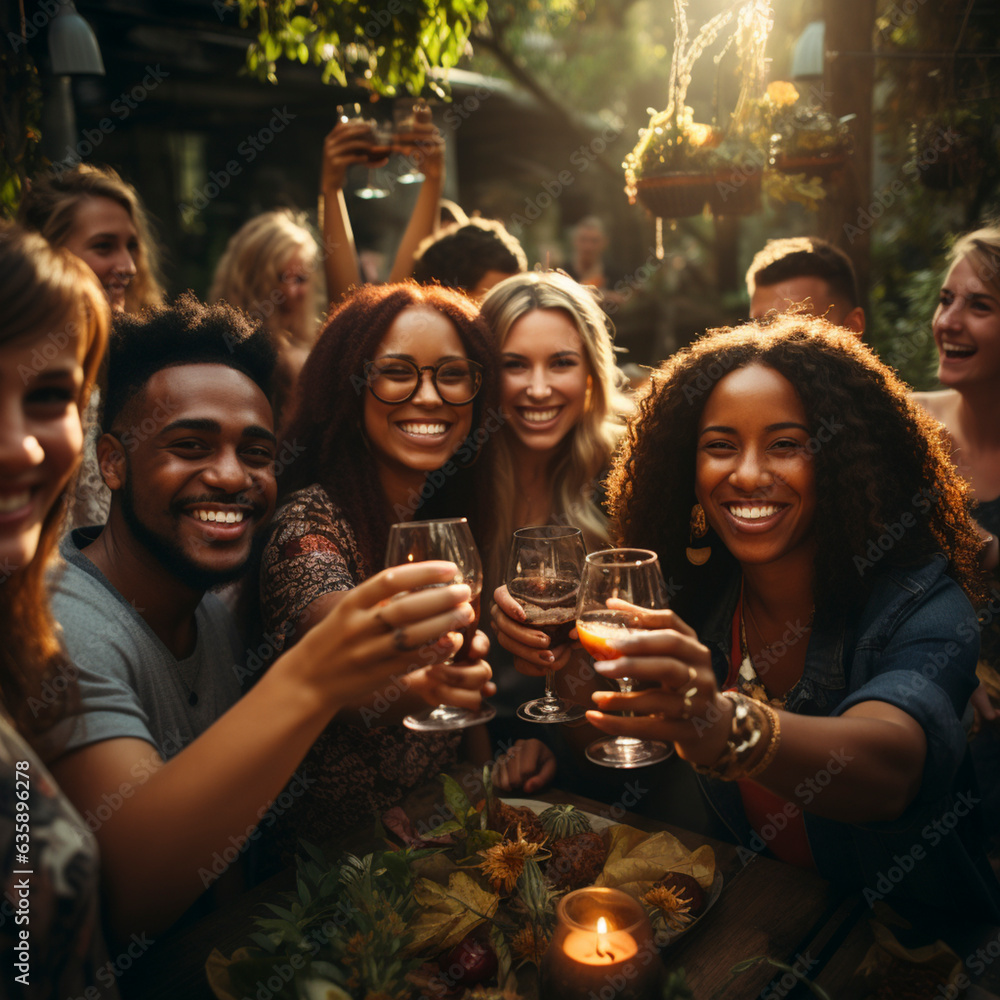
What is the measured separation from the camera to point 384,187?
443 centimetres

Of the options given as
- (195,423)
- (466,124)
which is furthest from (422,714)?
(466,124)

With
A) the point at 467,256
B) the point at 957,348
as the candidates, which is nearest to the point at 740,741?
the point at 957,348

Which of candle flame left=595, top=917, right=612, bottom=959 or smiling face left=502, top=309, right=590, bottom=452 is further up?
smiling face left=502, top=309, right=590, bottom=452

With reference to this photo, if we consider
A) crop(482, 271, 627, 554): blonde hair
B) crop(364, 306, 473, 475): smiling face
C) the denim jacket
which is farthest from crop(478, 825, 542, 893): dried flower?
crop(482, 271, 627, 554): blonde hair

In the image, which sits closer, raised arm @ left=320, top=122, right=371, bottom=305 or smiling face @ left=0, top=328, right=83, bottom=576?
smiling face @ left=0, top=328, right=83, bottom=576

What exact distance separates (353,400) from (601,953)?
1784 millimetres

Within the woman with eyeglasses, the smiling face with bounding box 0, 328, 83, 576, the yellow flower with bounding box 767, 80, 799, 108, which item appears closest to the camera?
the smiling face with bounding box 0, 328, 83, 576

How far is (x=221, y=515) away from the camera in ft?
6.64

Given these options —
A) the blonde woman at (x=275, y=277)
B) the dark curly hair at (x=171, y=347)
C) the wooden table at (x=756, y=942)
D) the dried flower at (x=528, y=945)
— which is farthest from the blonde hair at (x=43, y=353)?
the blonde woman at (x=275, y=277)

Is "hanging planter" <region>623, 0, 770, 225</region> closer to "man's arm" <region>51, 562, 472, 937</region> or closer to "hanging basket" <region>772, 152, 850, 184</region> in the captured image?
"hanging basket" <region>772, 152, 850, 184</region>

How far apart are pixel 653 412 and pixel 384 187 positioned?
9.00ft

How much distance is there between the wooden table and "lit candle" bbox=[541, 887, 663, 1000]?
0.29 m

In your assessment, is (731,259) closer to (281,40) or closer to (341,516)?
(281,40)

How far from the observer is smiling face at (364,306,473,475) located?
2.56 m
